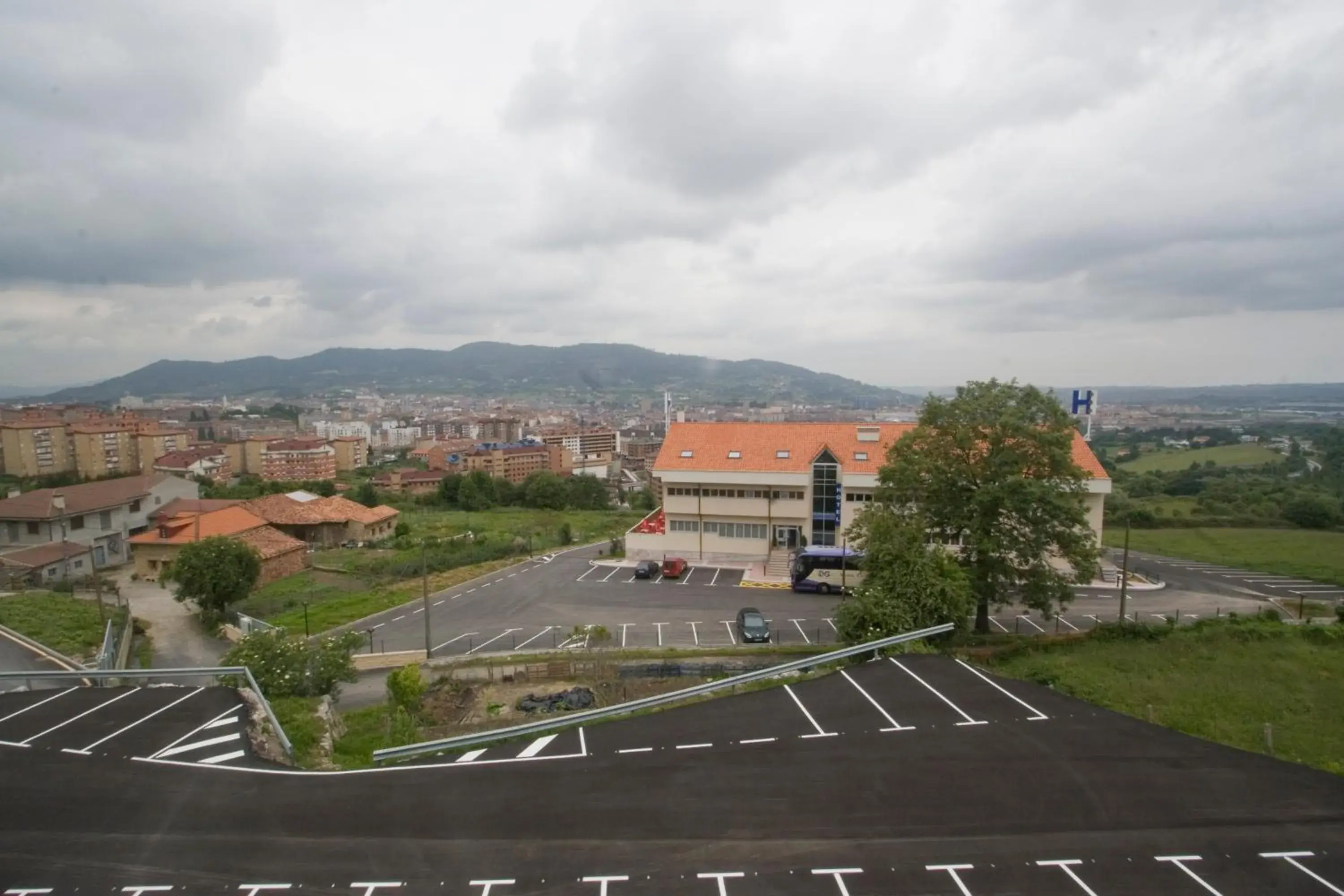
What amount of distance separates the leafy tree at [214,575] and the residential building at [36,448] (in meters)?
80.0

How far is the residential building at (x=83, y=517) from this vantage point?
44.1 m

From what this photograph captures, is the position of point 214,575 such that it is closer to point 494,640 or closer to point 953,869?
point 494,640

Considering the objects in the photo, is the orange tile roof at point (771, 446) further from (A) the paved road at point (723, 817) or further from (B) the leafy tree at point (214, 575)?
(A) the paved road at point (723, 817)

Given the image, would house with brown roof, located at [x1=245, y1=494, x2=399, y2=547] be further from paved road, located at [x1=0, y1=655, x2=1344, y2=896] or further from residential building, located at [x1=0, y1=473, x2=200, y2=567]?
paved road, located at [x1=0, y1=655, x2=1344, y2=896]

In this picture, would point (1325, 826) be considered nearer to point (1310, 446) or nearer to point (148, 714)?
point (148, 714)

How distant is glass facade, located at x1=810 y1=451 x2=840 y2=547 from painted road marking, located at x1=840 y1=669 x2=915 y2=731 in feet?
A: 59.2

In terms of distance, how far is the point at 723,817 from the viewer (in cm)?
947

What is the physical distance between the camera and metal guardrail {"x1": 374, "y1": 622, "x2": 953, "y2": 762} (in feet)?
38.5

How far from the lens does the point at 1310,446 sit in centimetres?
9938

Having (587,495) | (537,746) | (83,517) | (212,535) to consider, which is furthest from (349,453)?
(537,746)

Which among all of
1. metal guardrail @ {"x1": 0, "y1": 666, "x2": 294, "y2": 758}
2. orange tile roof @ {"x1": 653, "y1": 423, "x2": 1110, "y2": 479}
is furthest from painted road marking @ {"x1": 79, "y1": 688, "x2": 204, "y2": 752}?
orange tile roof @ {"x1": 653, "y1": 423, "x2": 1110, "y2": 479}

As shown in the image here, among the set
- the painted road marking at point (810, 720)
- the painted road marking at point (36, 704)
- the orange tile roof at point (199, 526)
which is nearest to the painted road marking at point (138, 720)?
the painted road marking at point (36, 704)

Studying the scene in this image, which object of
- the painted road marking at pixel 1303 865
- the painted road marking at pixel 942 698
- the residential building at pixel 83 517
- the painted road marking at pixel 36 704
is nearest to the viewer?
the painted road marking at pixel 1303 865

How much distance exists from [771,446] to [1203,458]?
83524 mm
